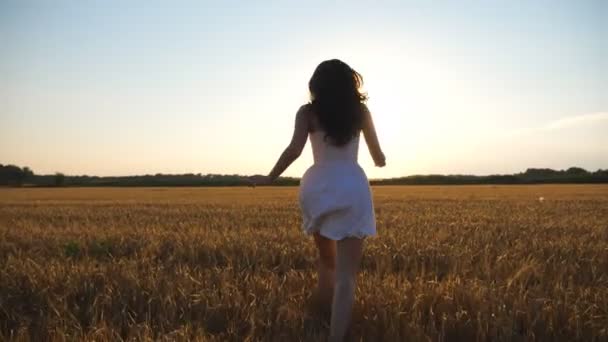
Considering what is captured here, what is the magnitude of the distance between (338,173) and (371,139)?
1.33 feet

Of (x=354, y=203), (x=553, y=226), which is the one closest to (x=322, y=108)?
(x=354, y=203)

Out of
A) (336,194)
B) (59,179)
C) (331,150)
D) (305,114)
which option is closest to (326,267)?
(336,194)

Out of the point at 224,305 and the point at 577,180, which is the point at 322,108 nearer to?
the point at 224,305

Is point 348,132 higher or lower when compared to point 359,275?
higher

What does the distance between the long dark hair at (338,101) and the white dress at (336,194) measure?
79 millimetres

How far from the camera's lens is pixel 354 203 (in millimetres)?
3256

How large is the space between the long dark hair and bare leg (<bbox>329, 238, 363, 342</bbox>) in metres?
0.65

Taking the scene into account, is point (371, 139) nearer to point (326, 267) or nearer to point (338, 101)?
point (338, 101)

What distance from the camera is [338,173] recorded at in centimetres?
330

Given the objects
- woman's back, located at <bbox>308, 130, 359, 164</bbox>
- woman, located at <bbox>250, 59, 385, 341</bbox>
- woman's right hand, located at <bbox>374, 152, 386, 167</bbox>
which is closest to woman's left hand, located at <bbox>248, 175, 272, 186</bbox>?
woman, located at <bbox>250, 59, 385, 341</bbox>

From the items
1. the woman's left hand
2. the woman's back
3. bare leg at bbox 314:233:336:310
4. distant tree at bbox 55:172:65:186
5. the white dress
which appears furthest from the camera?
distant tree at bbox 55:172:65:186

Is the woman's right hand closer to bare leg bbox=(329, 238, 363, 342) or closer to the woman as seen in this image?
the woman

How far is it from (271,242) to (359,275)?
2.19 metres

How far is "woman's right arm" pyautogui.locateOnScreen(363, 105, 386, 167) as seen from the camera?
344 centimetres
